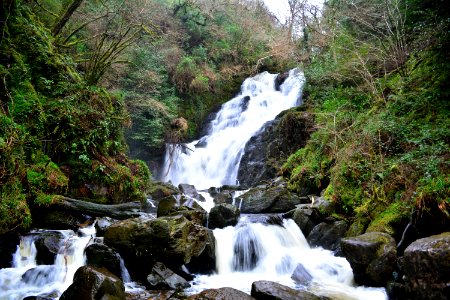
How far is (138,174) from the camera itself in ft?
35.3

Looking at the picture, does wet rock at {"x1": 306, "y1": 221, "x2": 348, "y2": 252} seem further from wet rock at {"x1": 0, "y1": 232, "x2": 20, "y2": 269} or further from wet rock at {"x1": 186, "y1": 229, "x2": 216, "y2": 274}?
wet rock at {"x1": 0, "y1": 232, "x2": 20, "y2": 269}

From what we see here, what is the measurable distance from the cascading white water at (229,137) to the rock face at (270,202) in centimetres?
538

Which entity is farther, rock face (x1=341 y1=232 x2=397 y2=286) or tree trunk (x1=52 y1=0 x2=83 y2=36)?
tree trunk (x1=52 y1=0 x2=83 y2=36)

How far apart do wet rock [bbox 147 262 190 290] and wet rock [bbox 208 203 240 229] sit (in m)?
2.34

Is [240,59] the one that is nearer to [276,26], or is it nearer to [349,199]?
[276,26]

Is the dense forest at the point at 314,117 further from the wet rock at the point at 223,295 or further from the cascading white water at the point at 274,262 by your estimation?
the wet rock at the point at 223,295

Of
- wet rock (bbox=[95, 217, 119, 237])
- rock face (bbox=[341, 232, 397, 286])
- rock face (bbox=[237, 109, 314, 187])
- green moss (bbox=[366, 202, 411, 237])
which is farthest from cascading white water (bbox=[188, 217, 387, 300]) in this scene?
rock face (bbox=[237, 109, 314, 187])

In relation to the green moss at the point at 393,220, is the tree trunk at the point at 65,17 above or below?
above

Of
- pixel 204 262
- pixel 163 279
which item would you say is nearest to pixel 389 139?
pixel 204 262

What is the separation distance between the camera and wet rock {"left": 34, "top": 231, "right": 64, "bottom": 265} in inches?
230

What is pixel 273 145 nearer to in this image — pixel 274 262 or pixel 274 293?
pixel 274 262

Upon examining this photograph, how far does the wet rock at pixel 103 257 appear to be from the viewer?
5773 millimetres

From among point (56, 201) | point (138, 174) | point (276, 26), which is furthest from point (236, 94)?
point (56, 201)

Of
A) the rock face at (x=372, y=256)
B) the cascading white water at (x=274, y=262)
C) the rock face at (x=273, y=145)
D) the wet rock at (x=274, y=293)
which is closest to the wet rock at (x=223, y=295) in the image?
the wet rock at (x=274, y=293)
